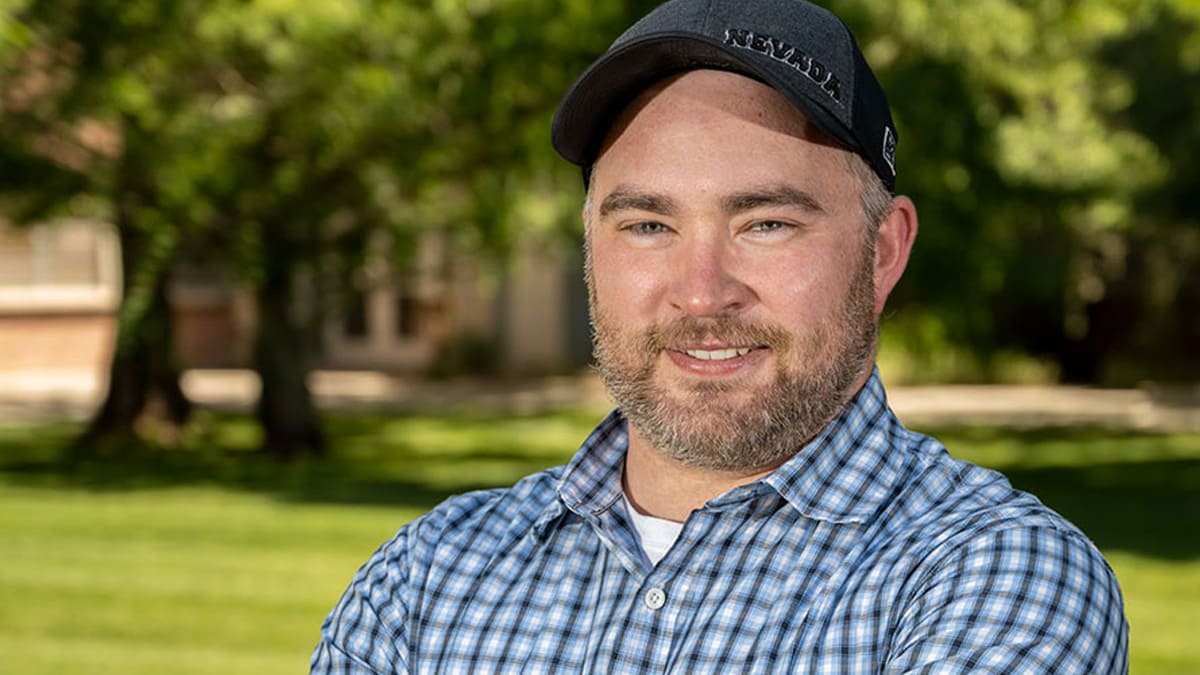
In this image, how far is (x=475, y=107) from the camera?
42.7 ft

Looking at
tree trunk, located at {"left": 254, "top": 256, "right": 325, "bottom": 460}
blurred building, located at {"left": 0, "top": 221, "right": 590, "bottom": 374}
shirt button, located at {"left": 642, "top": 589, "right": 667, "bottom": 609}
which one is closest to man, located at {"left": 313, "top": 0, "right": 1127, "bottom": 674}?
shirt button, located at {"left": 642, "top": 589, "right": 667, "bottom": 609}

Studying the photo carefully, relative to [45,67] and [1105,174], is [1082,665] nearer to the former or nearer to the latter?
[45,67]

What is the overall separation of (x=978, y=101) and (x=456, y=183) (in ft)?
16.5

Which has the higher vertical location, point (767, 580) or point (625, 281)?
point (625, 281)

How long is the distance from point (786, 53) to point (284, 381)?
595 inches

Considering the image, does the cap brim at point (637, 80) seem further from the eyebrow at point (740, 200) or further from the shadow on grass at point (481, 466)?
the shadow on grass at point (481, 466)

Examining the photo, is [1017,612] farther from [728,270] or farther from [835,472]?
[728,270]

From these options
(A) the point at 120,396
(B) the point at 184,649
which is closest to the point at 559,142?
(B) the point at 184,649

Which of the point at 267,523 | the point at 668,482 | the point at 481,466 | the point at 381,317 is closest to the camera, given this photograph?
the point at 668,482

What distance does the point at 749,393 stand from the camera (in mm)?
2047

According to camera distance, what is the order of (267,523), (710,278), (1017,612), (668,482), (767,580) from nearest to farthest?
1. (1017,612)
2. (767,580)
3. (710,278)
4. (668,482)
5. (267,523)

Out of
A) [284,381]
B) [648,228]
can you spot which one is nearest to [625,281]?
[648,228]

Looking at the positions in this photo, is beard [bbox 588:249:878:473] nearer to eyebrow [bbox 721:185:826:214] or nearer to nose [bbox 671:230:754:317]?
nose [bbox 671:230:754:317]

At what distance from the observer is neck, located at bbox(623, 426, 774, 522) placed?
2.08m
